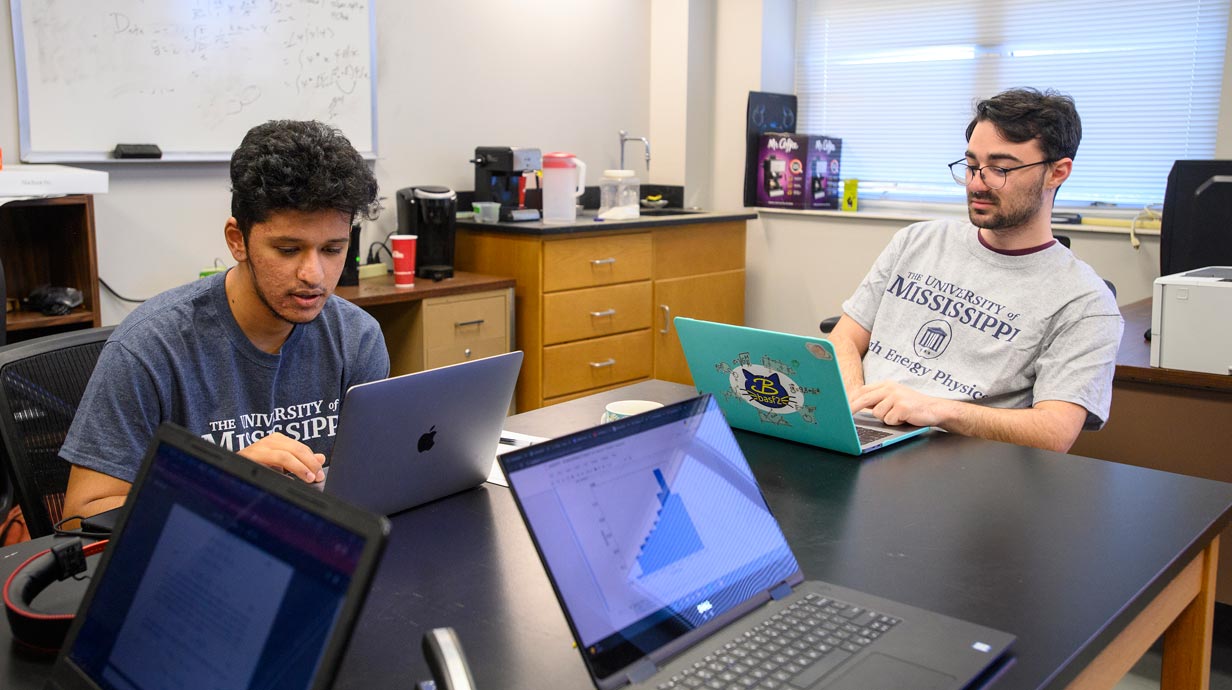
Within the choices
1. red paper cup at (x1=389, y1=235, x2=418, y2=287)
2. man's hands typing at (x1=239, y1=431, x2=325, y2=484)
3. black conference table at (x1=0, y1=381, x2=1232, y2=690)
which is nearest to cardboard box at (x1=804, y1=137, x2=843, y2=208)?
red paper cup at (x1=389, y1=235, x2=418, y2=287)

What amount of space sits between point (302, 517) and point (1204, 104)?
13.5ft

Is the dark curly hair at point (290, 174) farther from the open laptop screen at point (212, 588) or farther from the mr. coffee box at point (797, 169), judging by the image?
the mr. coffee box at point (797, 169)

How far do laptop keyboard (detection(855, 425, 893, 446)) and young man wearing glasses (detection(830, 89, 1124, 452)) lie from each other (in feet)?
0.33

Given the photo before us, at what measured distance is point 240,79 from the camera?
3.37 m

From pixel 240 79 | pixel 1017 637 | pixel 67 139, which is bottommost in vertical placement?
pixel 1017 637

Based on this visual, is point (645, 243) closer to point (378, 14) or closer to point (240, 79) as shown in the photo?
point (378, 14)

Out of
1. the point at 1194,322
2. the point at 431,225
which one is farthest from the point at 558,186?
the point at 1194,322

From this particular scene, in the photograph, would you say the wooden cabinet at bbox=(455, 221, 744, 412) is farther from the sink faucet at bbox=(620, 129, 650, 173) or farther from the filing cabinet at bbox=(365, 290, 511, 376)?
the sink faucet at bbox=(620, 129, 650, 173)

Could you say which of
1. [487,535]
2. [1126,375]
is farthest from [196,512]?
[1126,375]

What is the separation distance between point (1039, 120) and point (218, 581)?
1915 mm

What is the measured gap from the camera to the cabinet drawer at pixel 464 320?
3520 mm

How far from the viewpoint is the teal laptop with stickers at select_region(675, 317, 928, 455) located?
1.59m

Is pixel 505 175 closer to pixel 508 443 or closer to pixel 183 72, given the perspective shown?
pixel 183 72

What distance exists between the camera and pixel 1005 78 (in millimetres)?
4367
